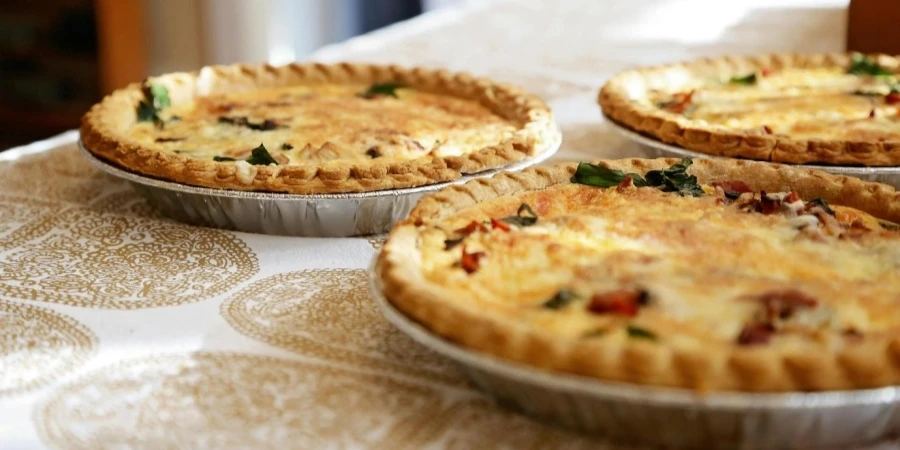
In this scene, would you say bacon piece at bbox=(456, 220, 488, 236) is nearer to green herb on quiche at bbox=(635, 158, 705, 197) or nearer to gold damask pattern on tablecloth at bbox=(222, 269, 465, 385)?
gold damask pattern on tablecloth at bbox=(222, 269, 465, 385)

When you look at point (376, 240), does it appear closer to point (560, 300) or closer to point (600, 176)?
point (600, 176)

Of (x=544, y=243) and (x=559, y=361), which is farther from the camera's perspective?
(x=544, y=243)

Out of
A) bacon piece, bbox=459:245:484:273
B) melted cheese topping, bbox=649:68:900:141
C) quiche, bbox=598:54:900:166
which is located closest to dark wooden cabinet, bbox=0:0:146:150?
quiche, bbox=598:54:900:166

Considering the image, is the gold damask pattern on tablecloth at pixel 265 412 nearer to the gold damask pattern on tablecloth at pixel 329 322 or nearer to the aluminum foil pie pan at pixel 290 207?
the gold damask pattern on tablecloth at pixel 329 322

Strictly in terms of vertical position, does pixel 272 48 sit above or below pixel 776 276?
below

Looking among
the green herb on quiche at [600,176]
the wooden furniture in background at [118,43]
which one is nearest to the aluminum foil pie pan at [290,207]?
the green herb on quiche at [600,176]

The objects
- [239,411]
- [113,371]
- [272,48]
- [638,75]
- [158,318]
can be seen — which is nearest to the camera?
[239,411]

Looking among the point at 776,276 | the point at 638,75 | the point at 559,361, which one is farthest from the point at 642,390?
the point at 638,75

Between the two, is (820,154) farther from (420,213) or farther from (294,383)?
(294,383)
